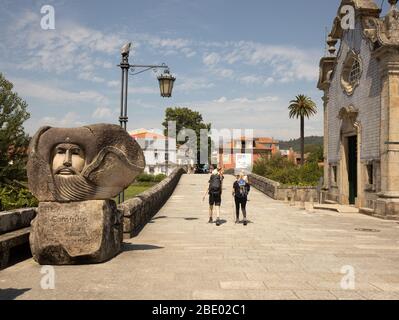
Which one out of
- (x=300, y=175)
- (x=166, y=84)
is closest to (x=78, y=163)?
(x=166, y=84)

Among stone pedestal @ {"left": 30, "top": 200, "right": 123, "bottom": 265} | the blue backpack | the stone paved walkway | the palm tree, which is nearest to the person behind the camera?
the stone paved walkway

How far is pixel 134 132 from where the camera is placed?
9012cm

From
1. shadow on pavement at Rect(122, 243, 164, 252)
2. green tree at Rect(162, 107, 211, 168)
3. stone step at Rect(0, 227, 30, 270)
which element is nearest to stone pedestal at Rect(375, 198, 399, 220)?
shadow on pavement at Rect(122, 243, 164, 252)

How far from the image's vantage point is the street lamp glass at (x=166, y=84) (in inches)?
475

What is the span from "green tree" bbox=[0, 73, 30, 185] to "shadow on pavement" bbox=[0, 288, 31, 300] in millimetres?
22111

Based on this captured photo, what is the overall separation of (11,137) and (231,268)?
26.9 meters

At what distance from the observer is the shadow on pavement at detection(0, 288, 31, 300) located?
4711 millimetres

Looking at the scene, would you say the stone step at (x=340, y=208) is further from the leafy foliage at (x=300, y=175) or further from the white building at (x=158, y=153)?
the white building at (x=158, y=153)

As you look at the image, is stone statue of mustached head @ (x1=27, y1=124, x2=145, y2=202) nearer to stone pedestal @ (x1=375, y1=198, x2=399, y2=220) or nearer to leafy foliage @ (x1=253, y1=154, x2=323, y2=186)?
stone pedestal @ (x1=375, y1=198, x2=399, y2=220)

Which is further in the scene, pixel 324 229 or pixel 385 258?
pixel 324 229

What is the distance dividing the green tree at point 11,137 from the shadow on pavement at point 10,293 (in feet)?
72.5

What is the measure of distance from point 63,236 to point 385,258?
18.4 feet
